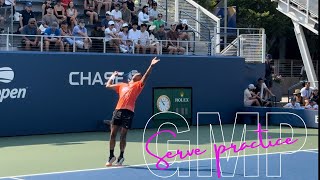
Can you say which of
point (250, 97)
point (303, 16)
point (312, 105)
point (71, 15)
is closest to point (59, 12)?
point (71, 15)

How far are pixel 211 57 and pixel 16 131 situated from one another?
7.75m

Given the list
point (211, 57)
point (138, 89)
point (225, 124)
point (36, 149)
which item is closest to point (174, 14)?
point (211, 57)

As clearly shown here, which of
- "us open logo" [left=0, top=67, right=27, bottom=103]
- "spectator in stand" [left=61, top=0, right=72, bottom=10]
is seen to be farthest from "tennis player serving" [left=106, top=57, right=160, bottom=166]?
"spectator in stand" [left=61, top=0, right=72, bottom=10]

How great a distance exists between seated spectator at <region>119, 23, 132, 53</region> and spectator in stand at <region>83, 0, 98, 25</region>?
133cm

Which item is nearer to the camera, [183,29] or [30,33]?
[30,33]

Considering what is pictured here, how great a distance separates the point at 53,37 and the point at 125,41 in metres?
2.90

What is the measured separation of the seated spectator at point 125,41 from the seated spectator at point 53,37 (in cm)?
233

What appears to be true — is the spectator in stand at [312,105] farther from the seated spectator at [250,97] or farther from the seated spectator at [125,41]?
the seated spectator at [125,41]

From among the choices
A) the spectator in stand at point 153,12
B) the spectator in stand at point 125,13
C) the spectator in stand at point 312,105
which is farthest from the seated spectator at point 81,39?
the spectator in stand at point 312,105

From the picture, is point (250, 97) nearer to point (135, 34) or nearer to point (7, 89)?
point (135, 34)

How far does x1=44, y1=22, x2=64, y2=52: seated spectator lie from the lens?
1995 centimetres

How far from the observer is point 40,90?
1989cm

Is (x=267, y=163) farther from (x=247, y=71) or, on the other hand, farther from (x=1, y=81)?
(x=247, y=71)

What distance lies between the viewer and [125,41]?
72.6 feet
